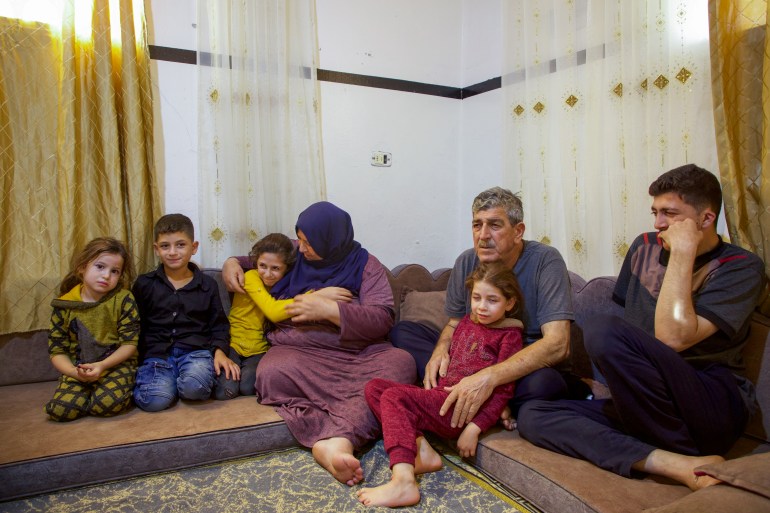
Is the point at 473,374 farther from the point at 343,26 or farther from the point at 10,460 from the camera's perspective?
the point at 343,26

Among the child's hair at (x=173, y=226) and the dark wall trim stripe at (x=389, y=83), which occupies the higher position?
the dark wall trim stripe at (x=389, y=83)

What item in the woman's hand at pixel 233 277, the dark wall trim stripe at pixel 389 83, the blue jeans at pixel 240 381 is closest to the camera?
the blue jeans at pixel 240 381

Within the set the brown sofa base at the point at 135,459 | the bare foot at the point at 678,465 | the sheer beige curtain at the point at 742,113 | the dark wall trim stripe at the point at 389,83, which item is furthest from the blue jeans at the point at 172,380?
the sheer beige curtain at the point at 742,113

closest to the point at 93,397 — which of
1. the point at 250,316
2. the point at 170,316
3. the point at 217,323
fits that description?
the point at 170,316

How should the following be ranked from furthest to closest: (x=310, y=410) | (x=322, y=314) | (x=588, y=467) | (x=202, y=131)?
(x=202, y=131)
(x=322, y=314)
(x=310, y=410)
(x=588, y=467)

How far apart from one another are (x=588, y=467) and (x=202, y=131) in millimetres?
2254

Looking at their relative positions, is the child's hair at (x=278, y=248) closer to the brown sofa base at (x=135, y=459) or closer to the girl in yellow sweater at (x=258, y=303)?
the girl in yellow sweater at (x=258, y=303)

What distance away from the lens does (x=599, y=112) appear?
8.21 ft

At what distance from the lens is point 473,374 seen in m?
1.97

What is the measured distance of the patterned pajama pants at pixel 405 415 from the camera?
1742mm

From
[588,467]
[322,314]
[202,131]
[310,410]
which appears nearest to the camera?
[588,467]

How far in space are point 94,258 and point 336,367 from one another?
1068 millimetres

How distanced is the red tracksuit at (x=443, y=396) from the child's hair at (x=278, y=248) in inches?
29.6

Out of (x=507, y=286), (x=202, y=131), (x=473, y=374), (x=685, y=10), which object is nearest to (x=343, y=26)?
(x=202, y=131)
